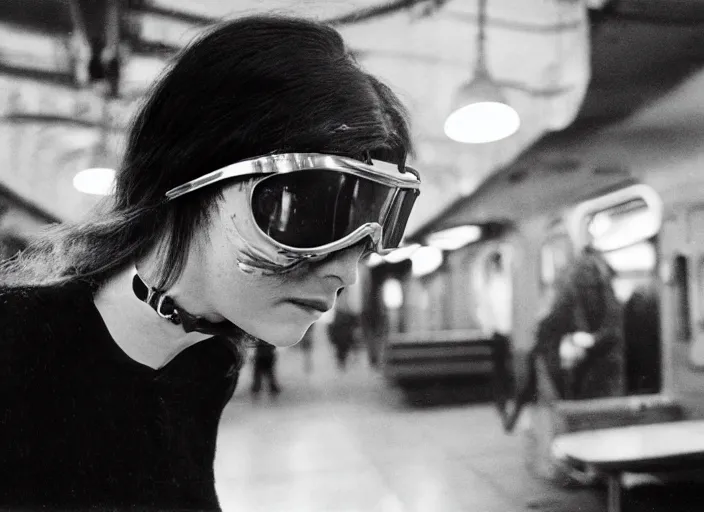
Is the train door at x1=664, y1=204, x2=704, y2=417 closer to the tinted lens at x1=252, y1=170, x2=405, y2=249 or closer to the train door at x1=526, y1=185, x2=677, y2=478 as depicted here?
the train door at x1=526, y1=185, x2=677, y2=478

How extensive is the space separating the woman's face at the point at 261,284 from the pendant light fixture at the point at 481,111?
44 cm

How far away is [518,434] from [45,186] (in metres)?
1.19

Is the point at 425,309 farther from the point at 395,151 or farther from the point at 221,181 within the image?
the point at 221,181

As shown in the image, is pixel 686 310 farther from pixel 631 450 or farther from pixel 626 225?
pixel 631 450

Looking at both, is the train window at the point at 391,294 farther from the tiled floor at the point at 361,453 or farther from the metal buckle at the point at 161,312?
the metal buckle at the point at 161,312

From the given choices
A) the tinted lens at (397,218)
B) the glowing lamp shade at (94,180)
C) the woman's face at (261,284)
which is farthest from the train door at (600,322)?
the glowing lamp shade at (94,180)

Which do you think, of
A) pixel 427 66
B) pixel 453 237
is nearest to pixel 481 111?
pixel 427 66

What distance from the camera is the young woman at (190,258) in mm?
694

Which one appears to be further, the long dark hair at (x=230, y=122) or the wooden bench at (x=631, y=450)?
the wooden bench at (x=631, y=450)

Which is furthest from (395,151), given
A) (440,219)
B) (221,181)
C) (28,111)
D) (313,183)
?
(28,111)

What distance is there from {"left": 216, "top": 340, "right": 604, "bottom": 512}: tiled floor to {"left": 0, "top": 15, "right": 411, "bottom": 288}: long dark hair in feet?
1.36

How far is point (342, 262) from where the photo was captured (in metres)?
0.75

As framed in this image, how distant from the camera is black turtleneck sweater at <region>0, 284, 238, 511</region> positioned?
0.83m

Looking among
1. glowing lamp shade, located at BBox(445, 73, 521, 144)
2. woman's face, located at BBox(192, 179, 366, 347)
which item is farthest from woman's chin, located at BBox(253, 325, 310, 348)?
glowing lamp shade, located at BBox(445, 73, 521, 144)
